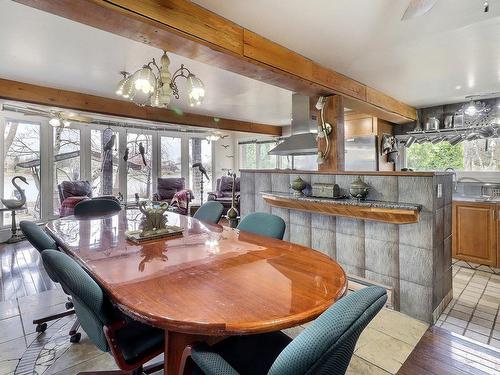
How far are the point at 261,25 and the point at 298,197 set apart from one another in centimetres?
167

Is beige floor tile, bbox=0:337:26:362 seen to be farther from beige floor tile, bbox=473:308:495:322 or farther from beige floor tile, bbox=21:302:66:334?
beige floor tile, bbox=473:308:495:322

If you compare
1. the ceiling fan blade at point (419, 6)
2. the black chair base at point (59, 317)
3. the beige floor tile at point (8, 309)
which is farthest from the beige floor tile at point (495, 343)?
the beige floor tile at point (8, 309)

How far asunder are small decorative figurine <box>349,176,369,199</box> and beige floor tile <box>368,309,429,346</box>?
3.36 ft

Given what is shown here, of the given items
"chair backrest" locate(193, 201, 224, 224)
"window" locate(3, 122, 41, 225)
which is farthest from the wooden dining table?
"window" locate(3, 122, 41, 225)

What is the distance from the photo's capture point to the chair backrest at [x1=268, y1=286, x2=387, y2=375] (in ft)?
2.14

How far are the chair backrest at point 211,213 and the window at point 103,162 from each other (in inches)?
166

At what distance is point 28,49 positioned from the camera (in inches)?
103

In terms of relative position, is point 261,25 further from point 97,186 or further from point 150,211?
point 97,186

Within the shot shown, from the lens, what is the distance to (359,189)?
8.48 feet

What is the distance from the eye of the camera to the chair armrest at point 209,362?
2.80 ft

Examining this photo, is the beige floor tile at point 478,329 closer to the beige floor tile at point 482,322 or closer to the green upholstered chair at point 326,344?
the beige floor tile at point 482,322

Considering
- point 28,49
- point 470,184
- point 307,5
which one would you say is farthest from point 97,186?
point 470,184

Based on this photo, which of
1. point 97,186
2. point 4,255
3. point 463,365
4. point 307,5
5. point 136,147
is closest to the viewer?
point 463,365

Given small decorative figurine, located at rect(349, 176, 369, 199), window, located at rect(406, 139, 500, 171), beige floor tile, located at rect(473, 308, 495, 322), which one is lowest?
beige floor tile, located at rect(473, 308, 495, 322)
